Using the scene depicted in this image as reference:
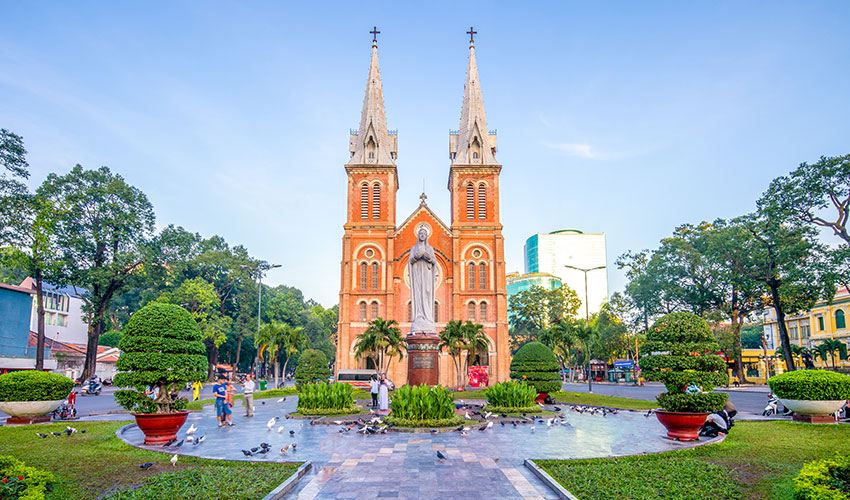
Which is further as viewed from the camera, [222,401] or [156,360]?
[222,401]

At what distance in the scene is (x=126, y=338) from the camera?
1168 cm

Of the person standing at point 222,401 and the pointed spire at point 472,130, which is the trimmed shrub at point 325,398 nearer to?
the person standing at point 222,401

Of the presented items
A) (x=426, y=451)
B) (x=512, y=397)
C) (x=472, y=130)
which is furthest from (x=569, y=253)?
(x=426, y=451)

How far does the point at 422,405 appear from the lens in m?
14.5

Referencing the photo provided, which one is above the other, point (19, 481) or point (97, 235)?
point (97, 235)

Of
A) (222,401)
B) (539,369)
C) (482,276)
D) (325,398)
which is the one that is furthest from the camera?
(482,276)

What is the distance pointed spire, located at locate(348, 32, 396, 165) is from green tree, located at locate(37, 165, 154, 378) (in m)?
18.7

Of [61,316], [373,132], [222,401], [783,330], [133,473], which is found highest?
[373,132]

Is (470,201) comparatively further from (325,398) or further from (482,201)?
(325,398)

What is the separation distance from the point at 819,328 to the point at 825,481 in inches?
2328

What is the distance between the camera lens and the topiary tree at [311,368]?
30.9 metres

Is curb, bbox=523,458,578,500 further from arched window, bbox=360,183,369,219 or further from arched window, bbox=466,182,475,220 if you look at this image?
arched window, bbox=360,183,369,219

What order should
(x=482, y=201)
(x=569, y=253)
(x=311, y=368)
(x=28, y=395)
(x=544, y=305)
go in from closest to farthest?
(x=28, y=395) → (x=311, y=368) → (x=482, y=201) → (x=544, y=305) → (x=569, y=253)

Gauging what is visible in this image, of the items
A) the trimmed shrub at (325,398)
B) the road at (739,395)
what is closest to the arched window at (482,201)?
the road at (739,395)
